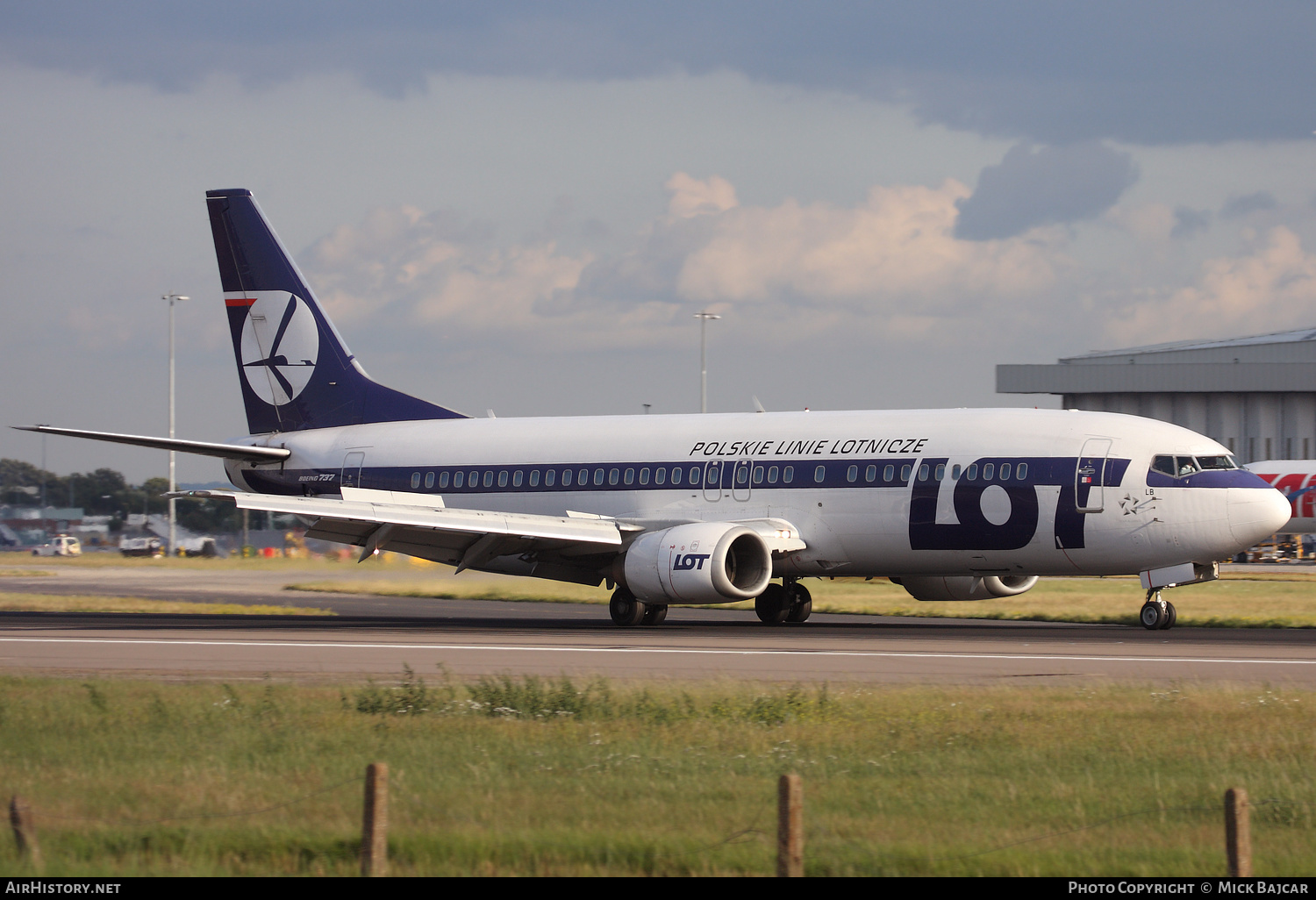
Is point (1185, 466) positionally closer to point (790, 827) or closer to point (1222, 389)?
point (790, 827)

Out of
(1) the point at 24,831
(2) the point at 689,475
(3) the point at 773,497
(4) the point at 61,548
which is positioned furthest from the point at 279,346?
(4) the point at 61,548

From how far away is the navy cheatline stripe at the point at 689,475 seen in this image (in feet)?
98.0

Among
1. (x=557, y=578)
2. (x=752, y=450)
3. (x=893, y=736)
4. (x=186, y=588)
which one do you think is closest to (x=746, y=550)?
(x=752, y=450)

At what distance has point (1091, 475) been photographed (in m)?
29.4

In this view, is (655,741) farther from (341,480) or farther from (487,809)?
(341,480)

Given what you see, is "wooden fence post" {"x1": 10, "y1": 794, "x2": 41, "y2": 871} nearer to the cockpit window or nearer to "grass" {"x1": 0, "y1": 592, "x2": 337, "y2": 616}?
the cockpit window

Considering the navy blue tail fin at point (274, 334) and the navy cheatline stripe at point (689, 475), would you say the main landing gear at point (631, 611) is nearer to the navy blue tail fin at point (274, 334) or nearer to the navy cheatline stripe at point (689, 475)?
the navy cheatline stripe at point (689, 475)

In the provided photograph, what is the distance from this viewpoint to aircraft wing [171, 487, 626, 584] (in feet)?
102

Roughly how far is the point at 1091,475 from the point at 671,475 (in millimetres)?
8995

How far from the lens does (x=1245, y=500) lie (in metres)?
28.5

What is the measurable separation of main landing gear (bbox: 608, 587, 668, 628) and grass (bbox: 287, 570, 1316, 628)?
20.2 feet

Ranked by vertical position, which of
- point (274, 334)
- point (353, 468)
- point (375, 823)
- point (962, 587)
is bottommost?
point (375, 823)

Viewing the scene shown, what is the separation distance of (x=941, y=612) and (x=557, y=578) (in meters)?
9.71

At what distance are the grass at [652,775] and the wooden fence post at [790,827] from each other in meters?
0.94
